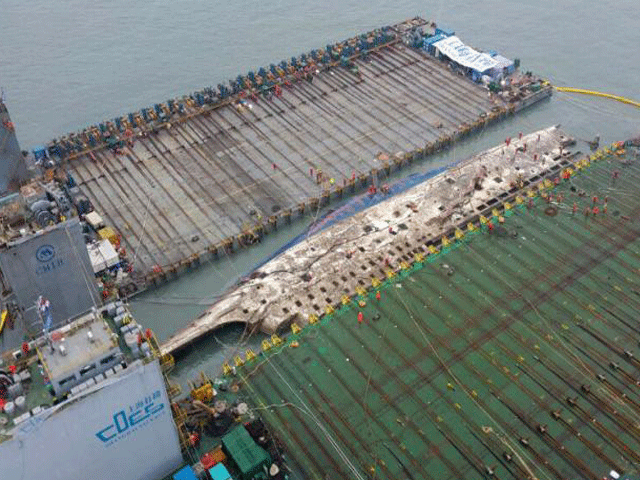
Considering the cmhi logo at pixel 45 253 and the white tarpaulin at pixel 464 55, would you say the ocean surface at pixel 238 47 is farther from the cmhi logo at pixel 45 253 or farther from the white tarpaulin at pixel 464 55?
the cmhi logo at pixel 45 253

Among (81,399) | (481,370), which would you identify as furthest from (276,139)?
(81,399)

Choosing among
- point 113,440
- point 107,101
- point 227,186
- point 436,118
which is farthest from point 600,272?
point 107,101

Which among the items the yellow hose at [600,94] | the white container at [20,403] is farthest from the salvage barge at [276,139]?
the white container at [20,403]

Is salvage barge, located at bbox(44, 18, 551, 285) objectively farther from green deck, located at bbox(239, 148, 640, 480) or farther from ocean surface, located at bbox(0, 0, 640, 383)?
green deck, located at bbox(239, 148, 640, 480)

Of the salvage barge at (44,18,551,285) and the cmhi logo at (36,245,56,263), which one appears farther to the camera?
the salvage barge at (44,18,551,285)

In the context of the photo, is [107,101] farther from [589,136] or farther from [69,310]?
[589,136]

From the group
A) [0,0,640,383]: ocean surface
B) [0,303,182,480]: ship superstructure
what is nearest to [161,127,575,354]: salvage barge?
[0,0,640,383]: ocean surface

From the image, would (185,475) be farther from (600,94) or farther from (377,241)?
(600,94)
